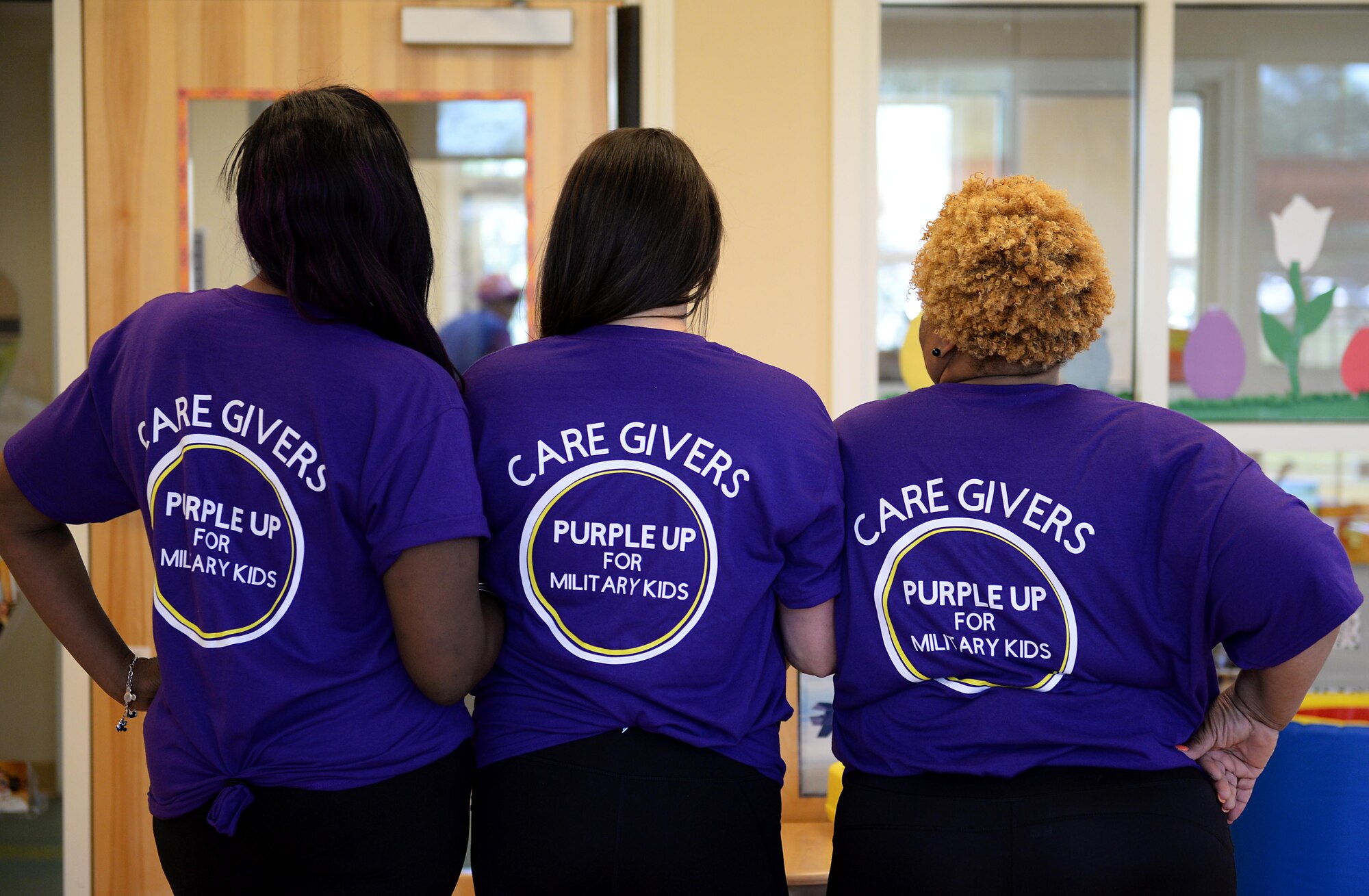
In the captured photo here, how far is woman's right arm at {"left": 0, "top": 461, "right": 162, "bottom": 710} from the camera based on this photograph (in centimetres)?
127

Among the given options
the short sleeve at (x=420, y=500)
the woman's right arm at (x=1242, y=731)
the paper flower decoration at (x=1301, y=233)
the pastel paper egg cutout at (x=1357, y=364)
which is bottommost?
the woman's right arm at (x=1242, y=731)

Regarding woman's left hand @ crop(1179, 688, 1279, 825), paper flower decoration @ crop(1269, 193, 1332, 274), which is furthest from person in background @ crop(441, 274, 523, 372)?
paper flower decoration @ crop(1269, 193, 1332, 274)

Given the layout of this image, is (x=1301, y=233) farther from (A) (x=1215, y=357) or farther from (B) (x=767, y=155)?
(B) (x=767, y=155)

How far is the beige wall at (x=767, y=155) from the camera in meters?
2.35

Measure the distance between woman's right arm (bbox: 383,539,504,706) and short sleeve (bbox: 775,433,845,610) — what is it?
0.35 m

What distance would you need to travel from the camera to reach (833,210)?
2.36 meters

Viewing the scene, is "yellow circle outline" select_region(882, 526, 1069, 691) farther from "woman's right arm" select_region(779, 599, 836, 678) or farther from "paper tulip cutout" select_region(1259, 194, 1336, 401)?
"paper tulip cutout" select_region(1259, 194, 1336, 401)

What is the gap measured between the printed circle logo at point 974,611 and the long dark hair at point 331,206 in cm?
61

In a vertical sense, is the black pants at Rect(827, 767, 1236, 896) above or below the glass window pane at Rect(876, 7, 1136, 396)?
below

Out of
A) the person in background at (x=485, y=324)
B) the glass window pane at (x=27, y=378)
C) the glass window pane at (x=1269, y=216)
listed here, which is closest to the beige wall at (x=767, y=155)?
the person in background at (x=485, y=324)

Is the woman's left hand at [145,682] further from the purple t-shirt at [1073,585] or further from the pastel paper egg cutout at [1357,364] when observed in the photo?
the pastel paper egg cutout at [1357,364]

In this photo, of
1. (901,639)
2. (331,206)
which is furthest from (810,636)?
(331,206)

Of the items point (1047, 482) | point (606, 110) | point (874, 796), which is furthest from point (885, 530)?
point (606, 110)

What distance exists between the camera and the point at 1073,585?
1.17 metres
